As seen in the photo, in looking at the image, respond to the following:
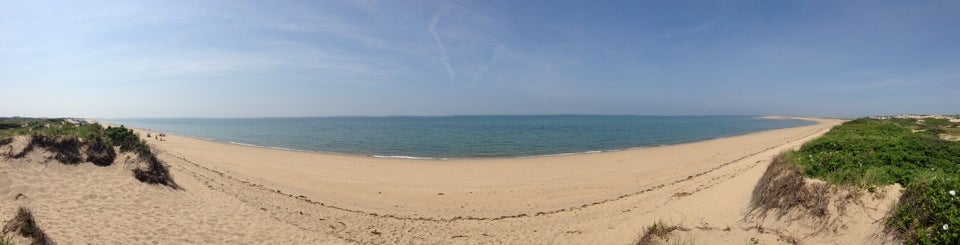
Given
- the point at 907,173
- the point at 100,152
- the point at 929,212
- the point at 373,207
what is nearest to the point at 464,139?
the point at 373,207

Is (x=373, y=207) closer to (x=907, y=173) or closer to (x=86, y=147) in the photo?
(x=86, y=147)

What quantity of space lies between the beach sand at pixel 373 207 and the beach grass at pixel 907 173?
0.94 m

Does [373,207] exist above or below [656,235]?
below

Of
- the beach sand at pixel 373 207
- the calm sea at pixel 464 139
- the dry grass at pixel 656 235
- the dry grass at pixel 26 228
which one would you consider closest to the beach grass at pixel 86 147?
the beach sand at pixel 373 207

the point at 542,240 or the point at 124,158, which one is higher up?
the point at 124,158

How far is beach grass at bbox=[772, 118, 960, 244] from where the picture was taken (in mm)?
6454

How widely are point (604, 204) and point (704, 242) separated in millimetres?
7479

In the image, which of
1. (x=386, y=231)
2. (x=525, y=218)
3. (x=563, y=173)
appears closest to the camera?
(x=386, y=231)

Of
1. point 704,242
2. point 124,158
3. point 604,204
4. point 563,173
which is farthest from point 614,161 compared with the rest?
point 124,158

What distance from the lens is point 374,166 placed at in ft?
95.5

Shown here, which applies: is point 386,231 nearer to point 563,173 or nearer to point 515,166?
point 563,173

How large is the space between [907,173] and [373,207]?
636 inches

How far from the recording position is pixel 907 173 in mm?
8258

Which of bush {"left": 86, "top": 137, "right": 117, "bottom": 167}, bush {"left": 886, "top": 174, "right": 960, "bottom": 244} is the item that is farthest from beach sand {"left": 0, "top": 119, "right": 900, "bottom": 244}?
bush {"left": 886, "top": 174, "right": 960, "bottom": 244}
